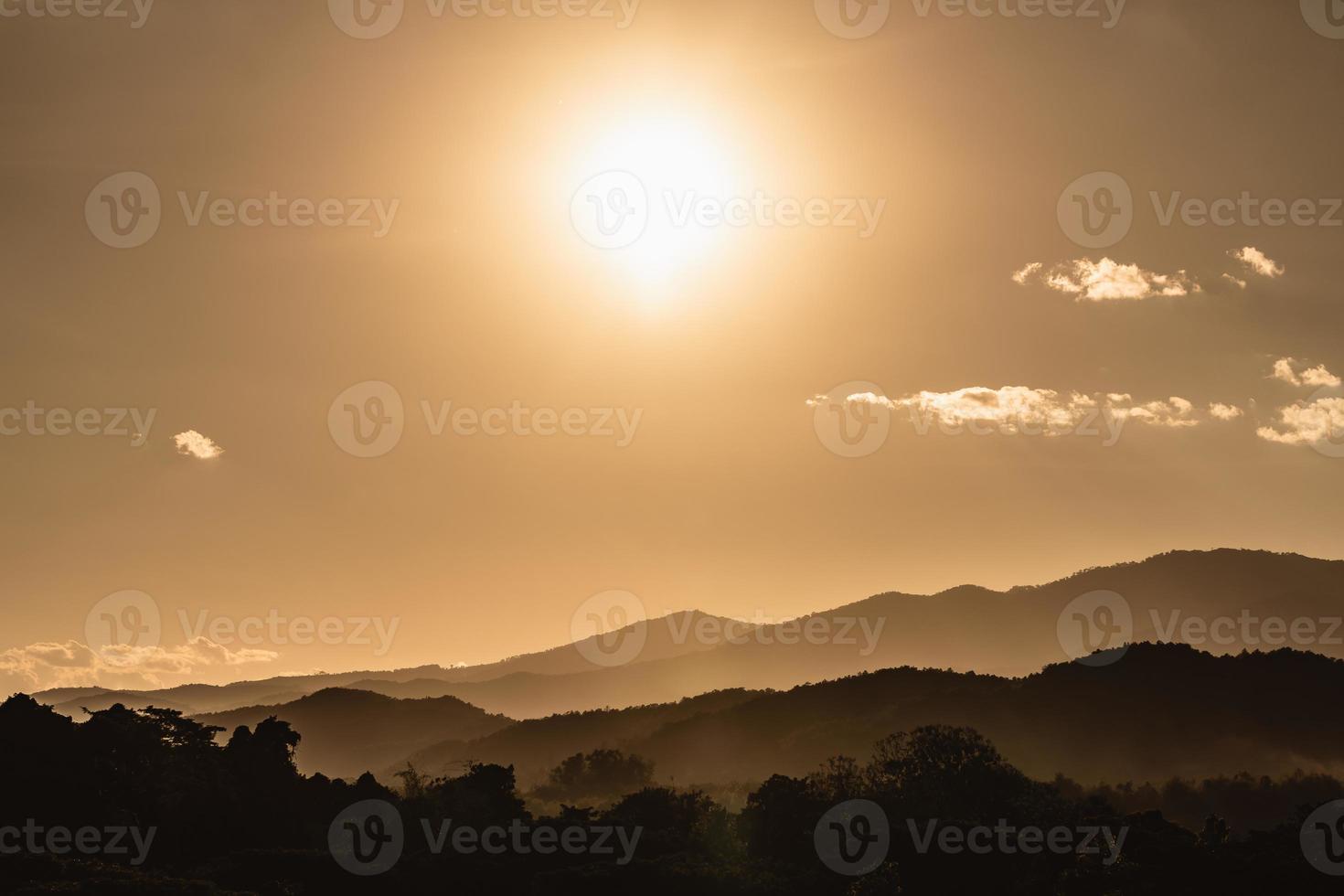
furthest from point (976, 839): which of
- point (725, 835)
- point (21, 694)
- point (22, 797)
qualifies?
point (21, 694)

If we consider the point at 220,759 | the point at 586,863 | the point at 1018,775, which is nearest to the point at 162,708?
the point at 220,759

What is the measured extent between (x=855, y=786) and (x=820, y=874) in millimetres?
33486

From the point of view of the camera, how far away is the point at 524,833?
101500mm

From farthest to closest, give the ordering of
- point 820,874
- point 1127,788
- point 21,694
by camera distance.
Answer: point 1127,788 < point 21,694 < point 820,874

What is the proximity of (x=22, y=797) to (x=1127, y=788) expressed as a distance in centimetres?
16915

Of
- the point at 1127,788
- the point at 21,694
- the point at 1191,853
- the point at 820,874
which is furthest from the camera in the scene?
the point at 1127,788

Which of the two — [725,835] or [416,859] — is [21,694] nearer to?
[416,859]

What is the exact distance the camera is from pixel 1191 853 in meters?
79.1

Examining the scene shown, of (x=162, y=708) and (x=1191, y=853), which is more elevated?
(x=162, y=708)

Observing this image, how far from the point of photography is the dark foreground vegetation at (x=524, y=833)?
76.8 metres

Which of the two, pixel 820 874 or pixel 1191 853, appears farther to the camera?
pixel 820 874

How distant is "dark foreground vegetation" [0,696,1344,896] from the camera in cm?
7675

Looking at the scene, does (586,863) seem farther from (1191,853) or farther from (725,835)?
(1191,853)

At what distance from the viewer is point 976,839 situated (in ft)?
298
